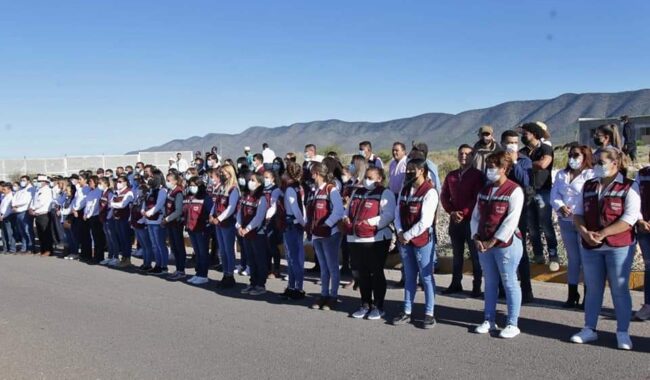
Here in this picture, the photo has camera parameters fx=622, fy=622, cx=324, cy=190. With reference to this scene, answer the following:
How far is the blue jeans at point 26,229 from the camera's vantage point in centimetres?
1562

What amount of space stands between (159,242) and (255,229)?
9.74 feet

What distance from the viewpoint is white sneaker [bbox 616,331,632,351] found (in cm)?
578

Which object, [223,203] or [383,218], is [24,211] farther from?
[383,218]

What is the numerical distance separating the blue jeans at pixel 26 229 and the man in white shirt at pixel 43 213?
0.53 metres

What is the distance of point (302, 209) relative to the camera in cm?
896

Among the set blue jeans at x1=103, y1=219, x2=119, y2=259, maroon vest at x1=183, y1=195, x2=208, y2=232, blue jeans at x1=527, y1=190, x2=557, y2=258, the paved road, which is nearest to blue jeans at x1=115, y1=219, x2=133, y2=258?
blue jeans at x1=103, y1=219, x2=119, y2=259

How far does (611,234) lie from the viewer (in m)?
5.85

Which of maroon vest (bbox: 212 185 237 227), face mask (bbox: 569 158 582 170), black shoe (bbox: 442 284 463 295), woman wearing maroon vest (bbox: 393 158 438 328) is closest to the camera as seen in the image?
woman wearing maroon vest (bbox: 393 158 438 328)

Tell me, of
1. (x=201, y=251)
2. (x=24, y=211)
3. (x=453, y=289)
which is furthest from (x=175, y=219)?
(x=24, y=211)

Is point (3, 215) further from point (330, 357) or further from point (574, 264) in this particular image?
point (574, 264)

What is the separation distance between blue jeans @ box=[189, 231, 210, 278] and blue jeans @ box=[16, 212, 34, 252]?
7286 millimetres

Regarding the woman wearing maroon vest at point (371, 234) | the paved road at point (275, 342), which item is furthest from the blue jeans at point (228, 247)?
the woman wearing maroon vest at point (371, 234)

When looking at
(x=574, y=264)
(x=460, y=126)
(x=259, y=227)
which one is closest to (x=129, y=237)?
(x=259, y=227)

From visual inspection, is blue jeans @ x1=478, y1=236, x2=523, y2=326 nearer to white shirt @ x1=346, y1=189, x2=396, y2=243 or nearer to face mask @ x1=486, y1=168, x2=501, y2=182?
face mask @ x1=486, y1=168, x2=501, y2=182
